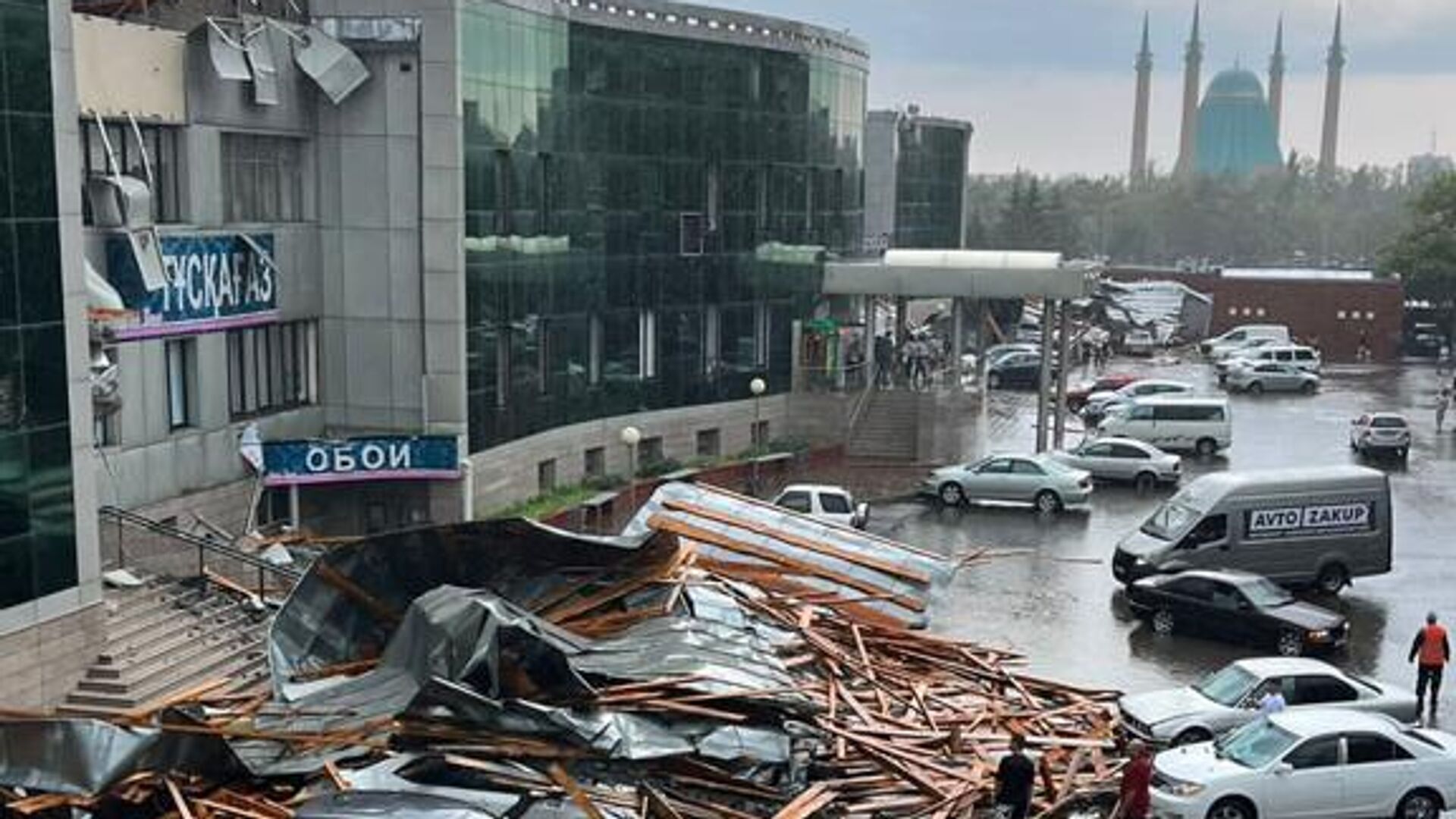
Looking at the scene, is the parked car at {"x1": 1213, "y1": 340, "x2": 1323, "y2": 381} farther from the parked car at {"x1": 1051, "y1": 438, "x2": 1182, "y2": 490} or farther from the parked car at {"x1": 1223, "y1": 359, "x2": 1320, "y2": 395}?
the parked car at {"x1": 1051, "y1": 438, "x2": 1182, "y2": 490}

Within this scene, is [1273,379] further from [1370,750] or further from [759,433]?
[1370,750]

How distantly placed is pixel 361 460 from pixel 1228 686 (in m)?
15.1

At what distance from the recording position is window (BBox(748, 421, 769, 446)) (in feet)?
138

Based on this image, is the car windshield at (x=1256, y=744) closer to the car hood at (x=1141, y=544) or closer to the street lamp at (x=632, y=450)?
the car hood at (x=1141, y=544)

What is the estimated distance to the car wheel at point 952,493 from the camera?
119 ft

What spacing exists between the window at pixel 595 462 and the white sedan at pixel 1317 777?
67.1 ft

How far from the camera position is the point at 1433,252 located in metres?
70.6

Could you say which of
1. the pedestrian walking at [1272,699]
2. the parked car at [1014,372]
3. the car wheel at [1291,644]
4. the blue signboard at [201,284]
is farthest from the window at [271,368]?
the parked car at [1014,372]

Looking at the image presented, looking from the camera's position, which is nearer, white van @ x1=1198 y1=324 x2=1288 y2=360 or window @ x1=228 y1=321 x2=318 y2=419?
window @ x1=228 y1=321 x2=318 y2=419

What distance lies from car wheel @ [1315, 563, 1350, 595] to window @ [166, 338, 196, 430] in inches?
760

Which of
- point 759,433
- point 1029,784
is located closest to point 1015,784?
point 1029,784

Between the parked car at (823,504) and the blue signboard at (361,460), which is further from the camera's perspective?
the parked car at (823,504)

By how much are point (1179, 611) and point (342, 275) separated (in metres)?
15.7

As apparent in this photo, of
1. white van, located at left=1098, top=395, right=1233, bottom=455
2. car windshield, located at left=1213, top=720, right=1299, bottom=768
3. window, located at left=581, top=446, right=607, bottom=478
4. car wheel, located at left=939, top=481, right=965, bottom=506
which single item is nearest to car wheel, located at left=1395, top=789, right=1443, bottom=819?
car windshield, located at left=1213, top=720, right=1299, bottom=768
